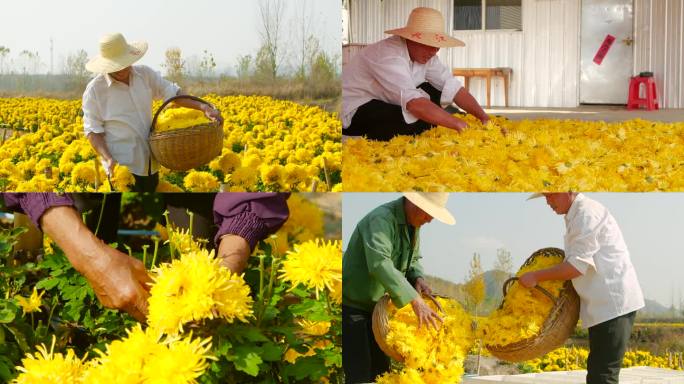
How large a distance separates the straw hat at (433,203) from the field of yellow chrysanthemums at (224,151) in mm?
383

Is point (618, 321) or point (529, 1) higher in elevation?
point (529, 1)

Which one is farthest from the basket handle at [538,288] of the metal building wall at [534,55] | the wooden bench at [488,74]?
the metal building wall at [534,55]

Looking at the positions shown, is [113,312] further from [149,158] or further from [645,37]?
[645,37]

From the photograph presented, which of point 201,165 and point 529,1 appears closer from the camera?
point 201,165

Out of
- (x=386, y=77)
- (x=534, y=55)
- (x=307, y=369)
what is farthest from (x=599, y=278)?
(x=534, y=55)

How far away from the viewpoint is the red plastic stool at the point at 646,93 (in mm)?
7668

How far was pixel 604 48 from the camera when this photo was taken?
8.72 m

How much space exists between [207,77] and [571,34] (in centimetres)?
563

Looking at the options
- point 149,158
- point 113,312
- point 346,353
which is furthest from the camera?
point 149,158

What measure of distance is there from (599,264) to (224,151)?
1.66 metres

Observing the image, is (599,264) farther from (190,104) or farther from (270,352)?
(190,104)

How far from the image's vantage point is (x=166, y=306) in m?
2.71

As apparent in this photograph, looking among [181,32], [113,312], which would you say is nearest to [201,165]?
[181,32]

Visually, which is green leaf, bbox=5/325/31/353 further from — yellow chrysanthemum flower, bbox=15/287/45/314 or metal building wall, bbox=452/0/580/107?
metal building wall, bbox=452/0/580/107
